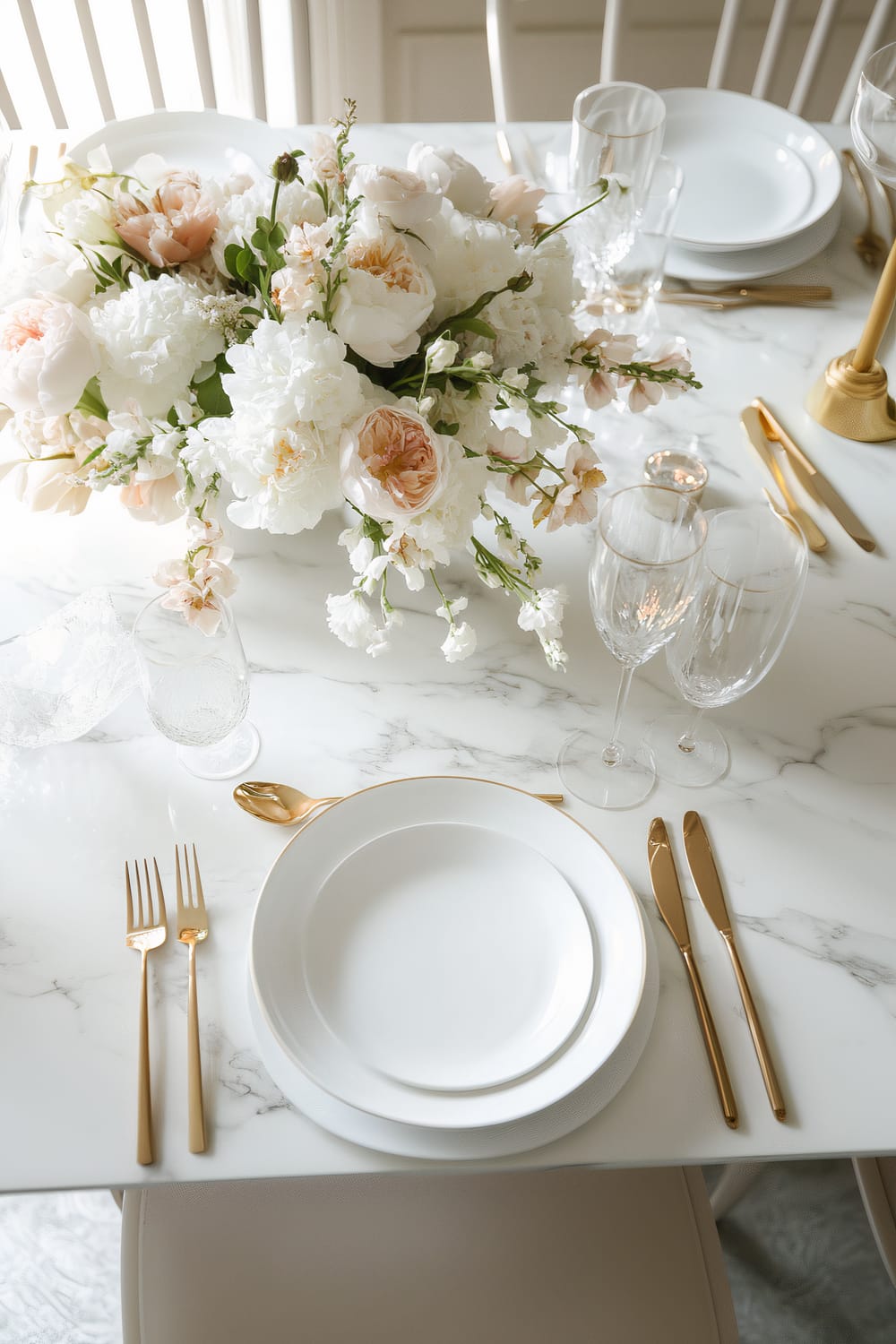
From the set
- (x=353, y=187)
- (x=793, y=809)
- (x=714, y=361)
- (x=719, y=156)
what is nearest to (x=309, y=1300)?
(x=793, y=809)

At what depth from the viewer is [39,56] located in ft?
6.98

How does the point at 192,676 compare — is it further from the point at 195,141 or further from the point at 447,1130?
the point at 195,141

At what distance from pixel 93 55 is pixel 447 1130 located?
227cm

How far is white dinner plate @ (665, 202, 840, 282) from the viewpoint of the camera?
128 cm

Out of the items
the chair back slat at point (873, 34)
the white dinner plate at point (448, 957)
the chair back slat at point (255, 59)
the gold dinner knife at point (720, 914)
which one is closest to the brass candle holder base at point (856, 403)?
the gold dinner knife at point (720, 914)

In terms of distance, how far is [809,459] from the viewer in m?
1.12

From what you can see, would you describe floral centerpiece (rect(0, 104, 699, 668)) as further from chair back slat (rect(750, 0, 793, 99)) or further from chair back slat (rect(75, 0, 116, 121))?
chair back slat (rect(75, 0, 116, 121))

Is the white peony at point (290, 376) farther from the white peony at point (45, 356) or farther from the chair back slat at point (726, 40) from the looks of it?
the chair back slat at point (726, 40)

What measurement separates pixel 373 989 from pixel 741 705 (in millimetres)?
417

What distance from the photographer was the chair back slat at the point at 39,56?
2.10 m

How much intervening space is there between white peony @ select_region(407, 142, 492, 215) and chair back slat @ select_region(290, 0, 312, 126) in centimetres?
164

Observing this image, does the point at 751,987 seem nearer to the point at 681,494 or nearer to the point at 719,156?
the point at 681,494

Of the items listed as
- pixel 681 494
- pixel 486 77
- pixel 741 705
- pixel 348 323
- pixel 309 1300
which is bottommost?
pixel 486 77

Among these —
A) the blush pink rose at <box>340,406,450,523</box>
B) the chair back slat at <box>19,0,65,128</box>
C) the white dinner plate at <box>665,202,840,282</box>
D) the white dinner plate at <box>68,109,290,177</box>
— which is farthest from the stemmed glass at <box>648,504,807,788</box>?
the chair back slat at <box>19,0,65,128</box>
